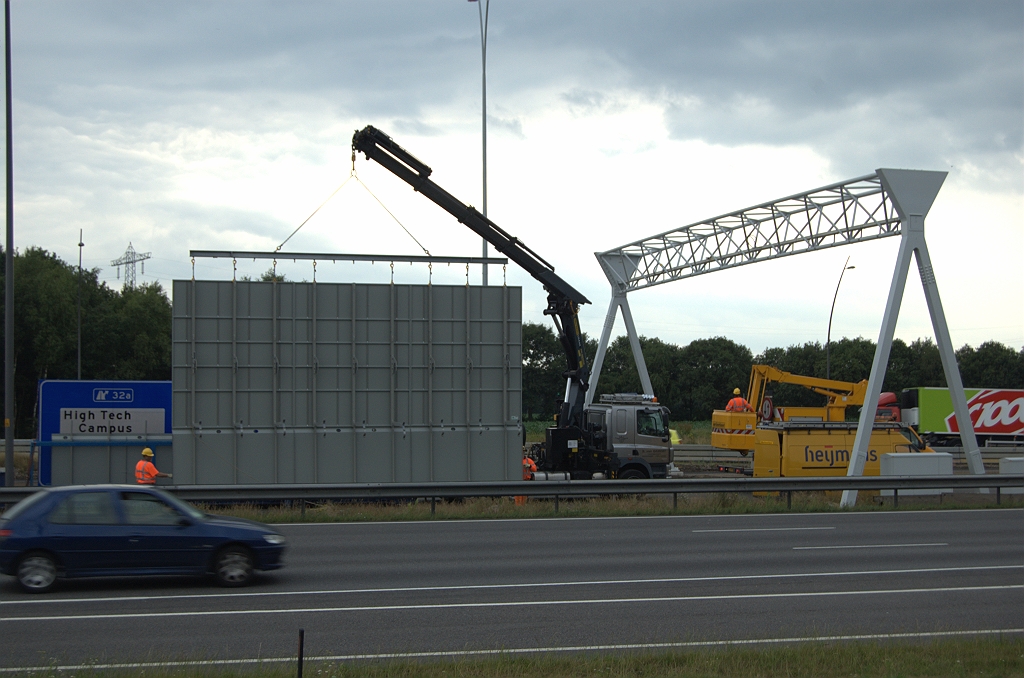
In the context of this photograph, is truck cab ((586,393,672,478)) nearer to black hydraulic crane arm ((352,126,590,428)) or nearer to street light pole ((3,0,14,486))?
black hydraulic crane arm ((352,126,590,428))

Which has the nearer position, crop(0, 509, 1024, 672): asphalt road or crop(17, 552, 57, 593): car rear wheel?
crop(0, 509, 1024, 672): asphalt road

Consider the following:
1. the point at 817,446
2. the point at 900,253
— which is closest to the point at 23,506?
the point at 900,253

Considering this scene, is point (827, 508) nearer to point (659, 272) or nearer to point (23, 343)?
point (659, 272)

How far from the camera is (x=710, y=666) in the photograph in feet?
25.0

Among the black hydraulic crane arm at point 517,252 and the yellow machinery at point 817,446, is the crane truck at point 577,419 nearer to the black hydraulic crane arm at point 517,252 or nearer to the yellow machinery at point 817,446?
the black hydraulic crane arm at point 517,252

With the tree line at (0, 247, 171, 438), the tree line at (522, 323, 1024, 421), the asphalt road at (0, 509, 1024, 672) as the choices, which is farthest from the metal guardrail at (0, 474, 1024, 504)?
the tree line at (522, 323, 1024, 421)

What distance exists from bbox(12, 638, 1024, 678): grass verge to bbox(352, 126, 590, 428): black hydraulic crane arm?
1616cm

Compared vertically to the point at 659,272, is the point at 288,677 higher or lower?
lower

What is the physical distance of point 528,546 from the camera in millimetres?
15344

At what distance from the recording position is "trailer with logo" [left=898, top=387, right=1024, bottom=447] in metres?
51.5

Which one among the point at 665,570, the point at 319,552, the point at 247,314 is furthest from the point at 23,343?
the point at 665,570

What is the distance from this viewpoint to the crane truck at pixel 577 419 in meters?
23.9

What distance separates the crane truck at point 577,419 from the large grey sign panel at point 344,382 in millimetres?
1988

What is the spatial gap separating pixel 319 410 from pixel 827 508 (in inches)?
470
